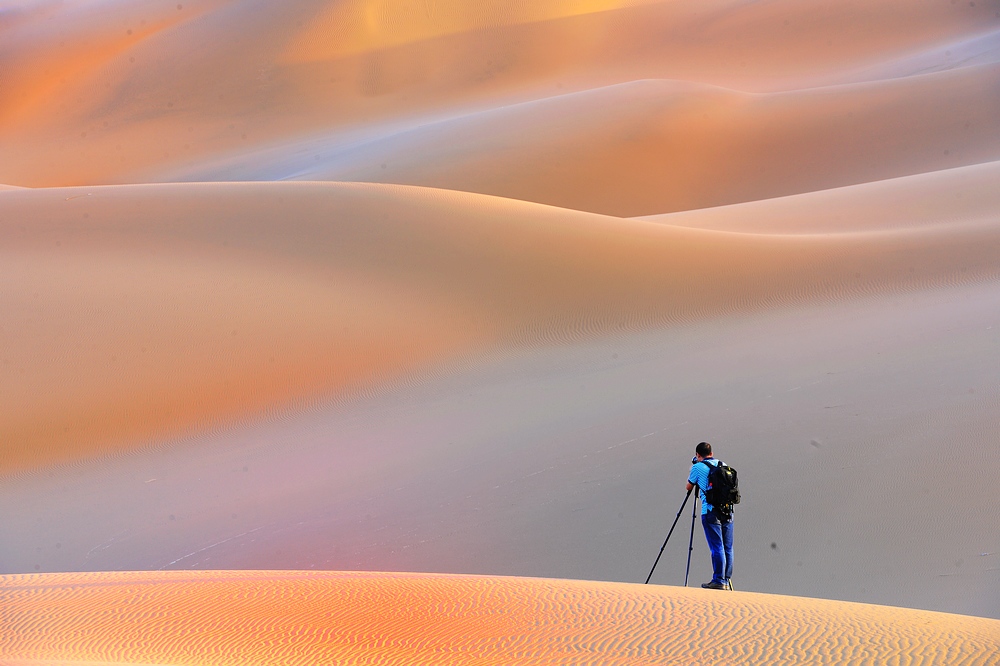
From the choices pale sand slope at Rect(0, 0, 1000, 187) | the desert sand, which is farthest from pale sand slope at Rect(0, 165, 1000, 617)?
pale sand slope at Rect(0, 0, 1000, 187)

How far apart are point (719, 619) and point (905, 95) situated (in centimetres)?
2431

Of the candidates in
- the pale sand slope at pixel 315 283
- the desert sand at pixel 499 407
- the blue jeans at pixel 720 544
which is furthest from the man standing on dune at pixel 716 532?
the pale sand slope at pixel 315 283

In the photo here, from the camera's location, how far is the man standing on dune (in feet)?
20.1

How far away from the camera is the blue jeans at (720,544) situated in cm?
613

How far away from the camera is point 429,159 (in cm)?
2391

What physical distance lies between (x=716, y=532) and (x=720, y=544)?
0.24ft

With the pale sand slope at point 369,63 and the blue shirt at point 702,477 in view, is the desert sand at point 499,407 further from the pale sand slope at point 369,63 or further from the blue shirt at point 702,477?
the pale sand slope at point 369,63

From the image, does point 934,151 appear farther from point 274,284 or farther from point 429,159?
point 274,284

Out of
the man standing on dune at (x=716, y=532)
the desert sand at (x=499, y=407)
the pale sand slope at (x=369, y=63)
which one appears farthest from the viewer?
the pale sand slope at (x=369, y=63)

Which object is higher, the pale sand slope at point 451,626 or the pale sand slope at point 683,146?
the pale sand slope at point 683,146

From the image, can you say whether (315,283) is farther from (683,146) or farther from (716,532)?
(683,146)

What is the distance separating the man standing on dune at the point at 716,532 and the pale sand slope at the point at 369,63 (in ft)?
86.1

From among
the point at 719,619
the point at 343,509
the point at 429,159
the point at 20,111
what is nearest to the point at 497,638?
the point at 719,619

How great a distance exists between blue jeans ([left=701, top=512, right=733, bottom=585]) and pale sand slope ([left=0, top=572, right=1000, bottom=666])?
1010 mm
